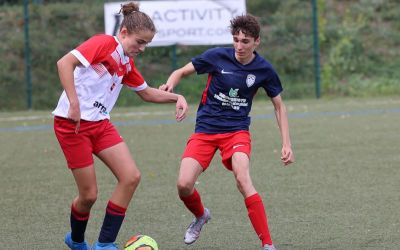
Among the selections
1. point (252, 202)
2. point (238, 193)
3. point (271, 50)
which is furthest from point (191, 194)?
point (271, 50)

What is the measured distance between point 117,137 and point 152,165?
4145mm

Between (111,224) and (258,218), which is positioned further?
(258,218)

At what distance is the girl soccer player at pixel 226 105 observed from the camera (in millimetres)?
6324

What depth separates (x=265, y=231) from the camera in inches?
234

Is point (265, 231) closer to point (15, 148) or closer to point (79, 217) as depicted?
point (79, 217)

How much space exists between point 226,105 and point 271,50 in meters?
13.2

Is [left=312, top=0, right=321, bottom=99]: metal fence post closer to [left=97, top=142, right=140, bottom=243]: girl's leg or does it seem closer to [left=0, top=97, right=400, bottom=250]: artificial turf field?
[left=0, top=97, right=400, bottom=250]: artificial turf field

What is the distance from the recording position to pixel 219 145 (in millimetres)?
6480

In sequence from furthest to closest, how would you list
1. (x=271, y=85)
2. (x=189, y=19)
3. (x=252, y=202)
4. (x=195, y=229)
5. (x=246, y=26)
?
(x=189, y=19)
(x=271, y=85)
(x=195, y=229)
(x=246, y=26)
(x=252, y=202)

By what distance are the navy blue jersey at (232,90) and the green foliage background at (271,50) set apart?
1184 cm

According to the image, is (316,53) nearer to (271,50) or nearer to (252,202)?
(271,50)

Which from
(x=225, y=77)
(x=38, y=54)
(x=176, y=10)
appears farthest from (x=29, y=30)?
(x=225, y=77)

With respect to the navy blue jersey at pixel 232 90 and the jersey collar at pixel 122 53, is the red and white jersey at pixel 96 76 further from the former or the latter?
the navy blue jersey at pixel 232 90

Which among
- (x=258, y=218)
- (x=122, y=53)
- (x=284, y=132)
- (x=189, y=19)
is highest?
(x=122, y=53)
